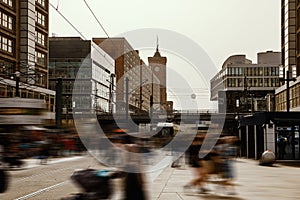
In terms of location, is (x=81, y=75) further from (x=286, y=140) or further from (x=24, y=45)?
(x=286, y=140)

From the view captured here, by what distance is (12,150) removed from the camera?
33.2 m

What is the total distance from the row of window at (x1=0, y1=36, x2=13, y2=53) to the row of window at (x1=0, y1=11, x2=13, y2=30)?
1.44 metres

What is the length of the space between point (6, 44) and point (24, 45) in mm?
3622

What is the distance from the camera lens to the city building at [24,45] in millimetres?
67669

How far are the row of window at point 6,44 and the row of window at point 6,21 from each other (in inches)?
56.5

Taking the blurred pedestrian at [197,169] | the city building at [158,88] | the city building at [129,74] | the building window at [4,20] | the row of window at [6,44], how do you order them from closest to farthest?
1. the blurred pedestrian at [197,169]
2. the row of window at [6,44]
3. the building window at [4,20]
4. the city building at [158,88]
5. the city building at [129,74]

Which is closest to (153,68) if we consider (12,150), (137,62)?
(137,62)

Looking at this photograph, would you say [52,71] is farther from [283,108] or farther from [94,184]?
[94,184]

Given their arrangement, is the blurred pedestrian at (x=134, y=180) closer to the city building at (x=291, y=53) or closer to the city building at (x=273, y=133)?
the city building at (x=273, y=133)

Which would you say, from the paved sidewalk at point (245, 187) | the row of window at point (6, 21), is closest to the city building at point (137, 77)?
the row of window at point (6, 21)

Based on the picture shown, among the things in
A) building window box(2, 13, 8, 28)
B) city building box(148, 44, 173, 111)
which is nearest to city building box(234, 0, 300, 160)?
city building box(148, 44, 173, 111)

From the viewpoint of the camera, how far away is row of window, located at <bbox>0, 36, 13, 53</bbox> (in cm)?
6806

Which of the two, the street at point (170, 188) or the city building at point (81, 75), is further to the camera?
the city building at point (81, 75)

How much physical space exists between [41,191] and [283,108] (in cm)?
5729
